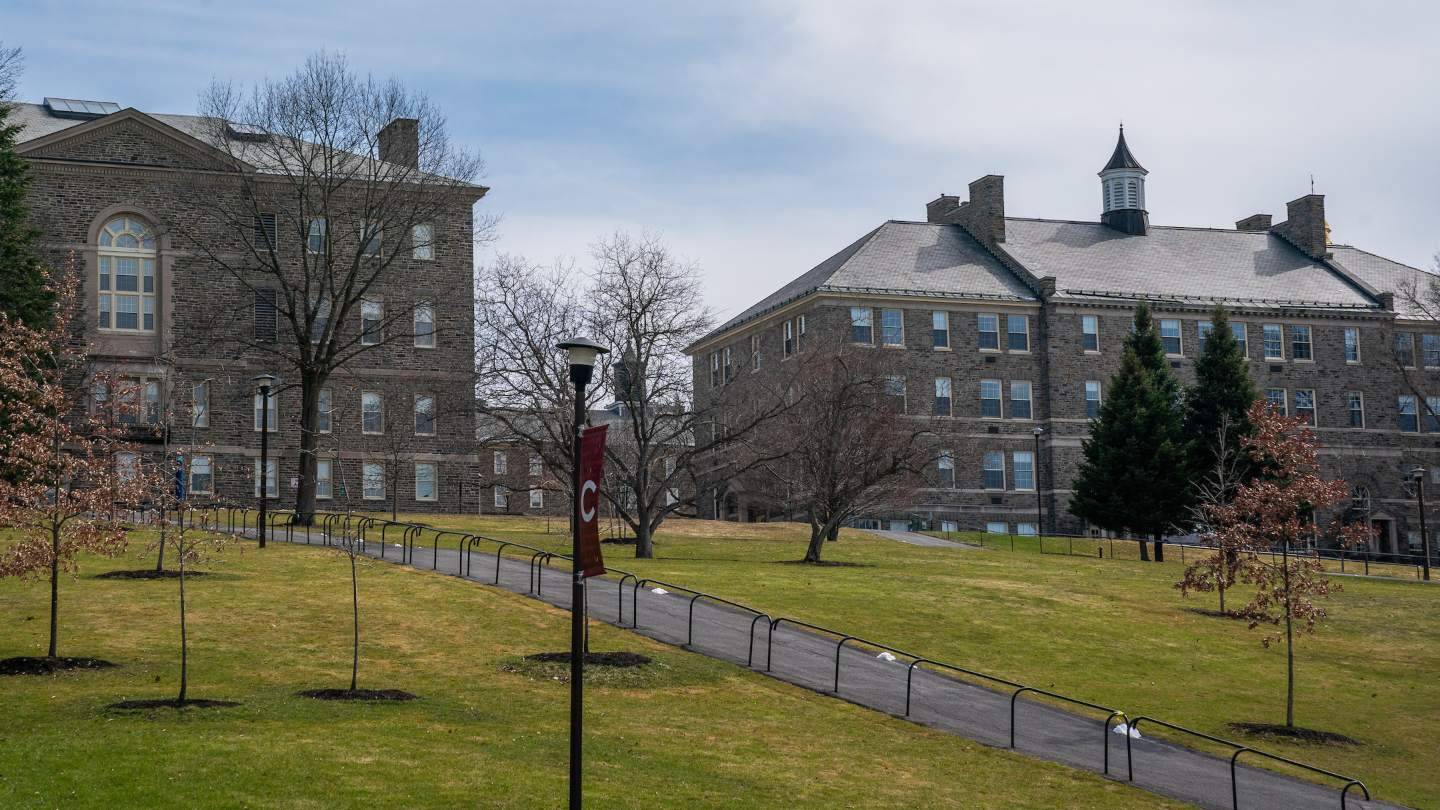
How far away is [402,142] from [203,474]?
14127 mm

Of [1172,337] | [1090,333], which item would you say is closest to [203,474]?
[1090,333]

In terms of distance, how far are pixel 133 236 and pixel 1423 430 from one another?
60.1 metres

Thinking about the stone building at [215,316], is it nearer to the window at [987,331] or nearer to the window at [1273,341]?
the window at [987,331]

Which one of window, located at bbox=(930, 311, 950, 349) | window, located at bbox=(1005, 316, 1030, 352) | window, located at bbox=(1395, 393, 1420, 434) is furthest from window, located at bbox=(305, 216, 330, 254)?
window, located at bbox=(1395, 393, 1420, 434)

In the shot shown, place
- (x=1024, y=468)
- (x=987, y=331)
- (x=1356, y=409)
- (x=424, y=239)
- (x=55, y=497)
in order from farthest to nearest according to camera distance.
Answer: (x=1356, y=409) < (x=987, y=331) < (x=1024, y=468) < (x=424, y=239) < (x=55, y=497)

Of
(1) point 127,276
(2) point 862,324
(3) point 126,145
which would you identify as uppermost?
(3) point 126,145

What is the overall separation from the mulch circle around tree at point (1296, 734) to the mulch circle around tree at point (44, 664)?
16719mm

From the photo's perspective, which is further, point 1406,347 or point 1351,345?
point 1406,347

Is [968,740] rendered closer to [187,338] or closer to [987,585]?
[987,585]

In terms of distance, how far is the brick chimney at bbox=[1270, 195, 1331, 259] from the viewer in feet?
235

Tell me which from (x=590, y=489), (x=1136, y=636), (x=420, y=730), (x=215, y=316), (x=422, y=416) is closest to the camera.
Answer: (x=590, y=489)

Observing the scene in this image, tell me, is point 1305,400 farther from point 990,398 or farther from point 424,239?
point 424,239

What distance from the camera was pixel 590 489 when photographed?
39.3 feet

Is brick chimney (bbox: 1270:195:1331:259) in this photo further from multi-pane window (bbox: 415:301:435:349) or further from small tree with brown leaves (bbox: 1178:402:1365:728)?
small tree with brown leaves (bbox: 1178:402:1365:728)
